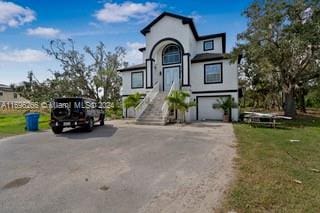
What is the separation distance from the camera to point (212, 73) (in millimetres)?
18688

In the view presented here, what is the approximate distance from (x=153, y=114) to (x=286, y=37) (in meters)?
11.0

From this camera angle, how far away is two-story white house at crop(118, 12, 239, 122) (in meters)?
18.1

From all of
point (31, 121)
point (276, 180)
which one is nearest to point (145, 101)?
point (31, 121)

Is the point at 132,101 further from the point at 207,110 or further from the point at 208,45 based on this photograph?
the point at 208,45

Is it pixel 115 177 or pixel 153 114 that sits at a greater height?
pixel 153 114

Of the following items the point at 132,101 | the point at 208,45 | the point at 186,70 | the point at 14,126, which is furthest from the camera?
the point at 208,45

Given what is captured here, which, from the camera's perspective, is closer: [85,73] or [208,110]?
[208,110]

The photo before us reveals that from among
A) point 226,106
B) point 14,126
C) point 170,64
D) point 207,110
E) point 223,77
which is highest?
point 170,64

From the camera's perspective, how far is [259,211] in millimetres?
3258

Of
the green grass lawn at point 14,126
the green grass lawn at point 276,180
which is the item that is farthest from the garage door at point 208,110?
the green grass lawn at point 14,126

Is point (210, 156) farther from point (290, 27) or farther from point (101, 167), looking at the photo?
point (290, 27)

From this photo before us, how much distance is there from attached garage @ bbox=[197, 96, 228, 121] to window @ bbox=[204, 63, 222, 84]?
1.45 m

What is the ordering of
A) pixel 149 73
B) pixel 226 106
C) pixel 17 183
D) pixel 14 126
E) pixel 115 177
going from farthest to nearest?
pixel 149 73, pixel 226 106, pixel 14 126, pixel 115 177, pixel 17 183

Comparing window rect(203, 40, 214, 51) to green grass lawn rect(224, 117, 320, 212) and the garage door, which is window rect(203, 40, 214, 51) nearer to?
the garage door
